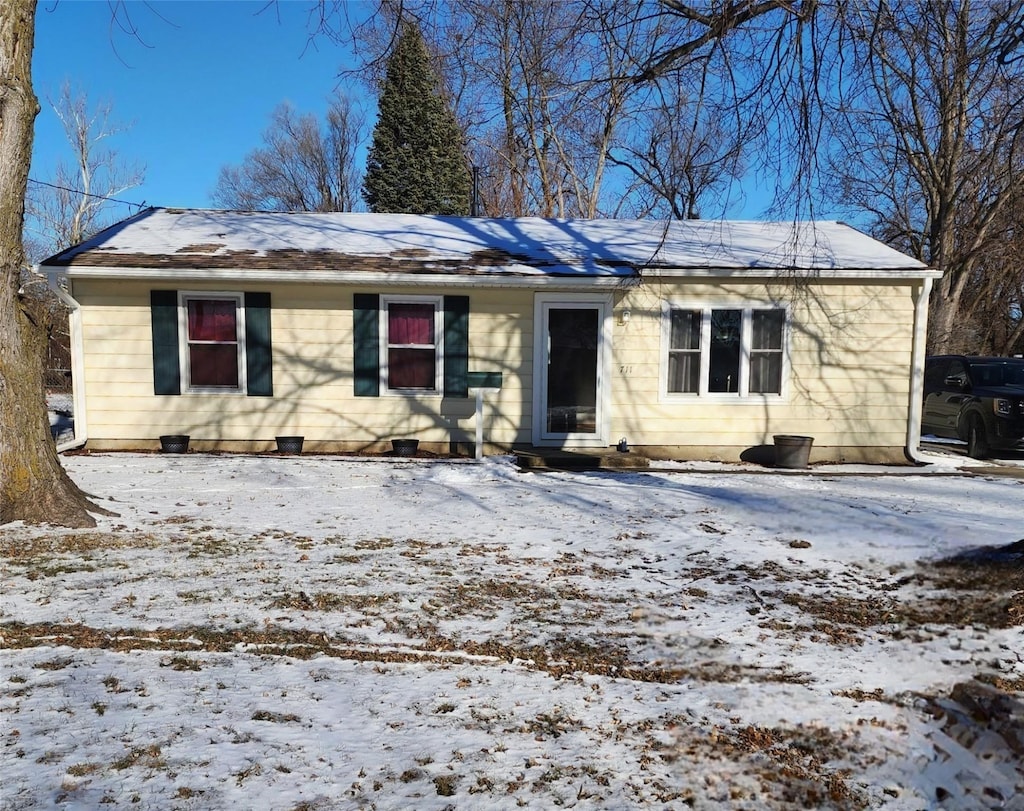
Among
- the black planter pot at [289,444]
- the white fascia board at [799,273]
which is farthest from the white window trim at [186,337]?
the white fascia board at [799,273]

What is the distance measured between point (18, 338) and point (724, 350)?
873 centimetres

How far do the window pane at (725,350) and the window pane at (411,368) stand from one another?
172 inches

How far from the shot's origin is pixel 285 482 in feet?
23.7

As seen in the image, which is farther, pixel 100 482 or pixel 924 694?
pixel 100 482

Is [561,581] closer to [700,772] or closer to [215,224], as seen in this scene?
[700,772]

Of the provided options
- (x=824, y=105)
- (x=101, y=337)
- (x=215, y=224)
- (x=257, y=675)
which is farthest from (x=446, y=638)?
(x=215, y=224)

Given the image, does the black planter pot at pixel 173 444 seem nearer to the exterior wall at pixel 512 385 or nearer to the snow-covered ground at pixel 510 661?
the exterior wall at pixel 512 385

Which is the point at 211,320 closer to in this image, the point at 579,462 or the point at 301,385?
the point at 301,385

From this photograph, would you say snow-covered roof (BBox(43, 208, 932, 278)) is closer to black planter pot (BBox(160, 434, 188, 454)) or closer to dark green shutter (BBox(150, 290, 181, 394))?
dark green shutter (BBox(150, 290, 181, 394))

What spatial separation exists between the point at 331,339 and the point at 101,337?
332 cm

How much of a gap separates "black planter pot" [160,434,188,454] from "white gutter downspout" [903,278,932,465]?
1107cm

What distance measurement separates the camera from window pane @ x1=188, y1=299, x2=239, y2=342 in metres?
9.27

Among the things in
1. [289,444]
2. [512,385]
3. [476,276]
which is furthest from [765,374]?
[289,444]

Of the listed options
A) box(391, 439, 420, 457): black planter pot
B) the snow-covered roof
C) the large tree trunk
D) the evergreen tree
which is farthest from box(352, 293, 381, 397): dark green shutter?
the evergreen tree
